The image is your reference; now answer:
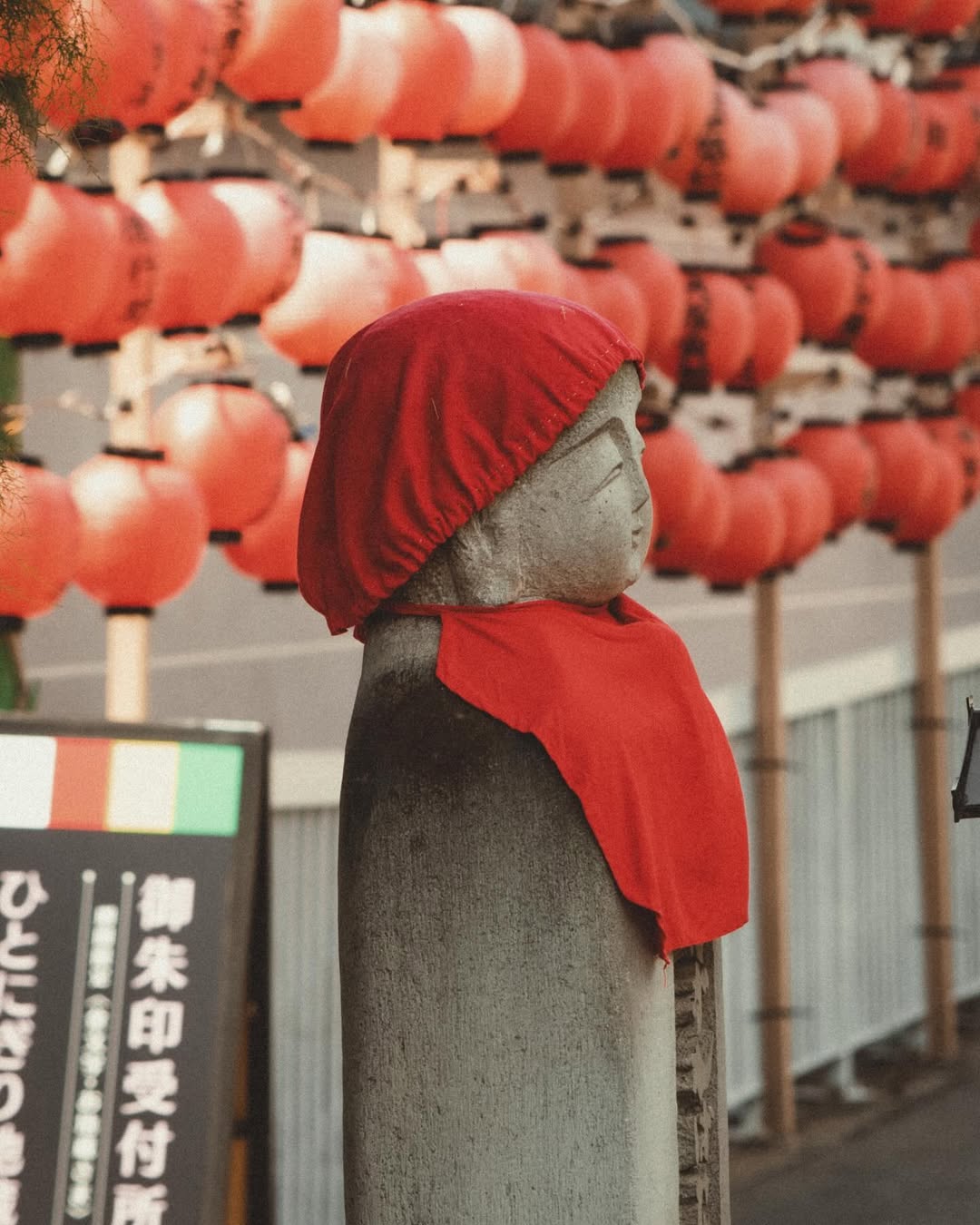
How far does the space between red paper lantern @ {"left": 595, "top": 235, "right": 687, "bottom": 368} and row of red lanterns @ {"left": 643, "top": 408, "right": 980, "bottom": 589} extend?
0.72 ft

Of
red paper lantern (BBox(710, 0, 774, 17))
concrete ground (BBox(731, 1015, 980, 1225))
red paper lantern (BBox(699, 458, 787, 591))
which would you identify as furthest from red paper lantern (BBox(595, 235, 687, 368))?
concrete ground (BBox(731, 1015, 980, 1225))

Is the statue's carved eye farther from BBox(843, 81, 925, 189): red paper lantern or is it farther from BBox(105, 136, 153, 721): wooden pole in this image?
BBox(843, 81, 925, 189): red paper lantern

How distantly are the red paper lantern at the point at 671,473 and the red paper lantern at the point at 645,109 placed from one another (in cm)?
67

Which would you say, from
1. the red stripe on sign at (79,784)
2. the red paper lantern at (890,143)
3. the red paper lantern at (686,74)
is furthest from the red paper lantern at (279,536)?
the red paper lantern at (890,143)

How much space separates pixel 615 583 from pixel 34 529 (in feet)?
4.67

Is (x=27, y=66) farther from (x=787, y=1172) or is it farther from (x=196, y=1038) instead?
(x=787, y=1172)

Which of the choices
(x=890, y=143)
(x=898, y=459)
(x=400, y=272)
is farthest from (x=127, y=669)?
(x=890, y=143)

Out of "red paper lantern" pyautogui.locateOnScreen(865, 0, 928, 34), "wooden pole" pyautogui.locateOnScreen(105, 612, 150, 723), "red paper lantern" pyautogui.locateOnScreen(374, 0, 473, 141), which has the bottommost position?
"wooden pole" pyautogui.locateOnScreen(105, 612, 150, 723)

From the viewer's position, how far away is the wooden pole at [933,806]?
7215mm

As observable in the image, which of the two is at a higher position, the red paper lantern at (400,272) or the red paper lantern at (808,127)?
the red paper lantern at (808,127)

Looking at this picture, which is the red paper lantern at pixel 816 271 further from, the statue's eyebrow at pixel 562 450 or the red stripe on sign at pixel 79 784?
the statue's eyebrow at pixel 562 450

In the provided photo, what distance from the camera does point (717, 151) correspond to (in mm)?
5129

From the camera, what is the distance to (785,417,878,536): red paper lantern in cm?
567

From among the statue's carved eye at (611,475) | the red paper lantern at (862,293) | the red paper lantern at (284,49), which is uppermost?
the red paper lantern at (862,293)
